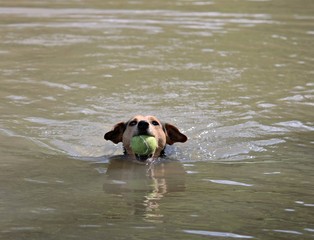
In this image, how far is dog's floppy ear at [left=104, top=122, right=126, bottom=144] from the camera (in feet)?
29.9

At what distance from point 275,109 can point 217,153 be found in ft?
6.41

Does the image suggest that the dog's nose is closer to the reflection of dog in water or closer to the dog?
the dog

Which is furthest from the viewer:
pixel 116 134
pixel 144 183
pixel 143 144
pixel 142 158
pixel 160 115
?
pixel 160 115

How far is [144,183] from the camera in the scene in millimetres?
7668

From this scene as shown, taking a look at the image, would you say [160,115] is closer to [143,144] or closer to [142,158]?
[142,158]

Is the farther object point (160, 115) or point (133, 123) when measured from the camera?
point (160, 115)

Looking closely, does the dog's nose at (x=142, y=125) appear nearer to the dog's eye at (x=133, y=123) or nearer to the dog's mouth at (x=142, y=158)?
the dog's eye at (x=133, y=123)

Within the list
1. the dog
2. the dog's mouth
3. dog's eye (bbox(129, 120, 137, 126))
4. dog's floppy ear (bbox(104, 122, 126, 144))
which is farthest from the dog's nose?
dog's floppy ear (bbox(104, 122, 126, 144))

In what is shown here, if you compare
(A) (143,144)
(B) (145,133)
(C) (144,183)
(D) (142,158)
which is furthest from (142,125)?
(C) (144,183)

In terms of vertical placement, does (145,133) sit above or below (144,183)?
above

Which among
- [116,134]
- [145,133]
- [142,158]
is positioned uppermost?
[145,133]

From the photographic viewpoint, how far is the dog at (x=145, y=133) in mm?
8664

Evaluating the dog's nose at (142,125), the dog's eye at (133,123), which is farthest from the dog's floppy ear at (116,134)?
the dog's nose at (142,125)

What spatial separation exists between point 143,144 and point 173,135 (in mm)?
734
